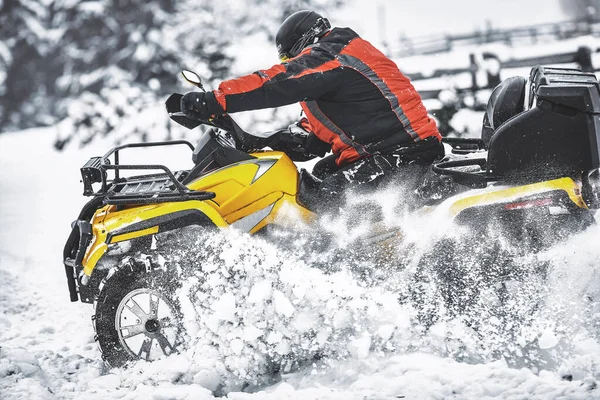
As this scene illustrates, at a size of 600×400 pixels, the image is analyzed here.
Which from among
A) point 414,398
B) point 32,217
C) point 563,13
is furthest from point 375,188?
point 563,13

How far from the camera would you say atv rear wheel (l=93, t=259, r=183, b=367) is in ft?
12.5

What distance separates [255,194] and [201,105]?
1.91ft

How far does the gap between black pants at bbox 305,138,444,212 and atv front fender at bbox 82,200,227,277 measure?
0.61m

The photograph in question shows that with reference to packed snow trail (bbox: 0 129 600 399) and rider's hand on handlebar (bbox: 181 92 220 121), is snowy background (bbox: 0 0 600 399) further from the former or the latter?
rider's hand on handlebar (bbox: 181 92 220 121)

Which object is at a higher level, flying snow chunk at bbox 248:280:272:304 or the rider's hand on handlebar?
the rider's hand on handlebar

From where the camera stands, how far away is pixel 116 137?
48.7 ft

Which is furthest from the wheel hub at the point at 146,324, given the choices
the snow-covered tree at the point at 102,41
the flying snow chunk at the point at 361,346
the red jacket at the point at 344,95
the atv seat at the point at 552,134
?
the snow-covered tree at the point at 102,41

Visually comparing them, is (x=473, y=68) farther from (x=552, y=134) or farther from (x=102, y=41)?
(x=102, y=41)

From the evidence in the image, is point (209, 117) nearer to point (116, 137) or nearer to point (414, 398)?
point (414, 398)

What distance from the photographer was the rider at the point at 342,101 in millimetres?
3793

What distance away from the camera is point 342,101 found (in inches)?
158

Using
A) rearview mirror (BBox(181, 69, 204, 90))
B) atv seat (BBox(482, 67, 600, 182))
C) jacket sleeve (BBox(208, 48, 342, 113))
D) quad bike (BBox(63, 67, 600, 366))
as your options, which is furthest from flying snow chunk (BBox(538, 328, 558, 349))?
rearview mirror (BBox(181, 69, 204, 90))

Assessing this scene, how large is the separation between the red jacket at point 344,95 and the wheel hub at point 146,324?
1104mm

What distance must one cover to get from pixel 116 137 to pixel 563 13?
57815 millimetres
